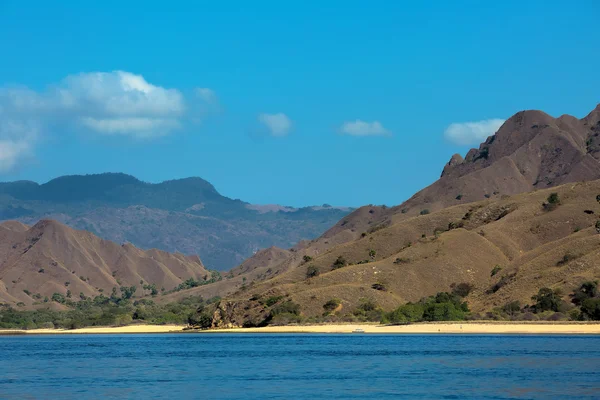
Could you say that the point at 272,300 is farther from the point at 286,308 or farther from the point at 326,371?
the point at 326,371

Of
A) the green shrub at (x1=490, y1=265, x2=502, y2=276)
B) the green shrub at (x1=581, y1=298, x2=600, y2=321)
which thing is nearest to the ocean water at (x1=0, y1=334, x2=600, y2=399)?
the green shrub at (x1=581, y1=298, x2=600, y2=321)

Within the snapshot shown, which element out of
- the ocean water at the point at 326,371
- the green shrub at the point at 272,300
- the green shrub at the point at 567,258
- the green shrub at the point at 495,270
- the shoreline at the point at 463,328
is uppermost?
the green shrub at the point at 567,258

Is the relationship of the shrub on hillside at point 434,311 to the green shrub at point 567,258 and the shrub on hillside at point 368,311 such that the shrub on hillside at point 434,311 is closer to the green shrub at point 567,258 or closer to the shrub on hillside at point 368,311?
the shrub on hillside at point 368,311

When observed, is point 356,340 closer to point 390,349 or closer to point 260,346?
point 260,346

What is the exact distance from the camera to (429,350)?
344ft

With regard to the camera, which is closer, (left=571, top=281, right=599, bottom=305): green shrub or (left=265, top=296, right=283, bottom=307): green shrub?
(left=571, top=281, right=599, bottom=305): green shrub

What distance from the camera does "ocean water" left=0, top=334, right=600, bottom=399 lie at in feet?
214

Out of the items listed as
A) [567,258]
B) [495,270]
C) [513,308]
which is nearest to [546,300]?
[513,308]

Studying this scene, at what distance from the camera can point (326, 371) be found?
8112 centimetres

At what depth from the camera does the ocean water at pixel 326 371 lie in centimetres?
6512

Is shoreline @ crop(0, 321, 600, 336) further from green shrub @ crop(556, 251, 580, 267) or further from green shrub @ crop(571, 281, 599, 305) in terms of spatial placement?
green shrub @ crop(556, 251, 580, 267)

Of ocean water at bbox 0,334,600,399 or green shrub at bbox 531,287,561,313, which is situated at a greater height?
green shrub at bbox 531,287,561,313

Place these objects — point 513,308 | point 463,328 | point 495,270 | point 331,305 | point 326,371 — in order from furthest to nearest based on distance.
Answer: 1. point 495,270
2. point 331,305
3. point 513,308
4. point 463,328
5. point 326,371

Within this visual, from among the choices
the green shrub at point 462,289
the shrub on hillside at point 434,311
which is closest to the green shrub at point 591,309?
the shrub on hillside at point 434,311
